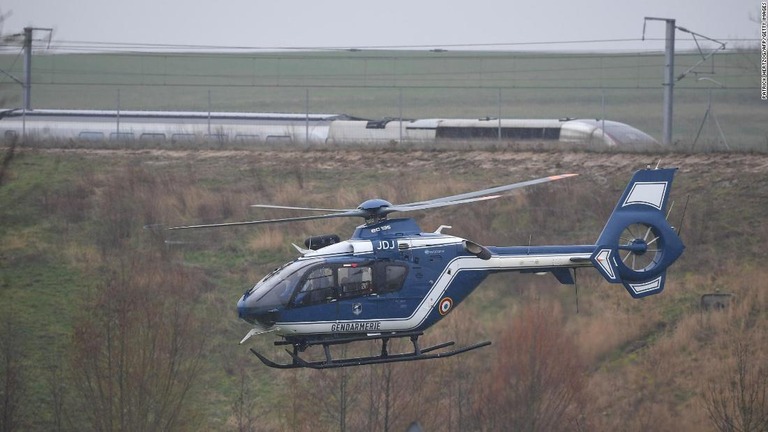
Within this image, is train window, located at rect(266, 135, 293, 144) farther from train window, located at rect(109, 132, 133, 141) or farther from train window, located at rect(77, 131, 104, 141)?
train window, located at rect(77, 131, 104, 141)

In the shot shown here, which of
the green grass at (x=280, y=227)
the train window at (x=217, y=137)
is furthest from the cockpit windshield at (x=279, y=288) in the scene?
the train window at (x=217, y=137)

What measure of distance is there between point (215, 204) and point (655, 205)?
17892 millimetres

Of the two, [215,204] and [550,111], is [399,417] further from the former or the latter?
[550,111]

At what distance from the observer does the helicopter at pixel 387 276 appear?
1669cm

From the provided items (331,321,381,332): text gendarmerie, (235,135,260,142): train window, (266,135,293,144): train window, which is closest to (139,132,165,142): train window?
(235,135,260,142): train window

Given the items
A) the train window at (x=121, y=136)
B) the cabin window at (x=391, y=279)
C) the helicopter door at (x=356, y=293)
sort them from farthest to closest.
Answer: the train window at (x=121, y=136), the cabin window at (x=391, y=279), the helicopter door at (x=356, y=293)

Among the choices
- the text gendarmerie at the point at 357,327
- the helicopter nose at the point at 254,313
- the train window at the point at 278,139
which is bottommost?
the text gendarmerie at the point at 357,327

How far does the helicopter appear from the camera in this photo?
1669 centimetres

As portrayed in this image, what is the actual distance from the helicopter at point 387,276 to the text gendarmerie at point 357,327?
2 cm

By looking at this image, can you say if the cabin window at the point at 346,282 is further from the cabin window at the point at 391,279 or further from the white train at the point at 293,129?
the white train at the point at 293,129

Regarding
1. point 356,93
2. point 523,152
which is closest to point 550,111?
point 356,93

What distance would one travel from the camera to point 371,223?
17500 millimetres

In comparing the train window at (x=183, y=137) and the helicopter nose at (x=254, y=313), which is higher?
the train window at (x=183, y=137)

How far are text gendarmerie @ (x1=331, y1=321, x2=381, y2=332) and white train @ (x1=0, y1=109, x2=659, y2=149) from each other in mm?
21179
